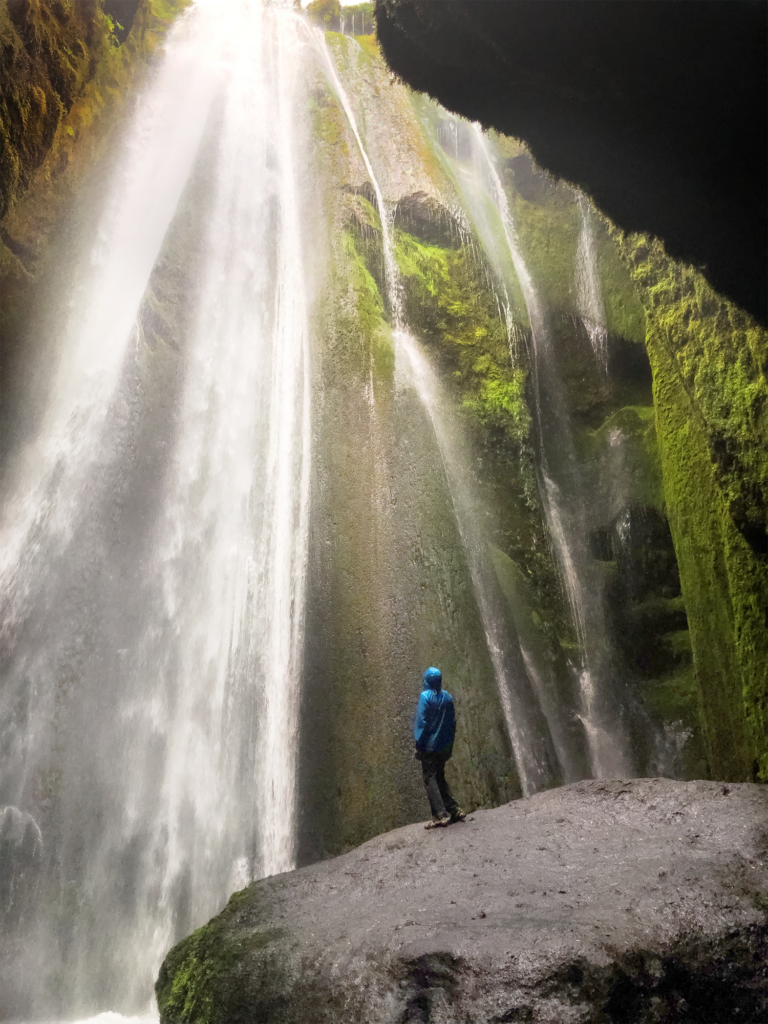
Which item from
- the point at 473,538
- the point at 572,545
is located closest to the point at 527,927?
the point at 473,538

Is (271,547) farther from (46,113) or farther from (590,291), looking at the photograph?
(590,291)

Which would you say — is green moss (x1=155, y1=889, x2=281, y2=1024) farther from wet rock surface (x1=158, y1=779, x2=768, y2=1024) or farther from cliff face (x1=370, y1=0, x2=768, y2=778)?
cliff face (x1=370, y1=0, x2=768, y2=778)

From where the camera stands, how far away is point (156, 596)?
9758 millimetres

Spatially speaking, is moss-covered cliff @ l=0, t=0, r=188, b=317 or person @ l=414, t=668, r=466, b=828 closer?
person @ l=414, t=668, r=466, b=828

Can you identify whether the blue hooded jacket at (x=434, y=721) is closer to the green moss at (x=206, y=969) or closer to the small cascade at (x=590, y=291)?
the green moss at (x=206, y=969)

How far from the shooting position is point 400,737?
7.96m

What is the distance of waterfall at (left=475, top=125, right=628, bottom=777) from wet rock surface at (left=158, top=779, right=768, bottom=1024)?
12.6 ft

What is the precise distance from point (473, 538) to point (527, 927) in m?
7.01

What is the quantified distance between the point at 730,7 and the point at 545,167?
2.76 meters

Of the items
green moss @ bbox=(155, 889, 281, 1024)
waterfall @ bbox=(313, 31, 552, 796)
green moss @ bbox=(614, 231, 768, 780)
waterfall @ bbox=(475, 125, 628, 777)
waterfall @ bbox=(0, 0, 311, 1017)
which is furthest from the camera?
waterfall @ bbox=(475, 125, 628, 777)

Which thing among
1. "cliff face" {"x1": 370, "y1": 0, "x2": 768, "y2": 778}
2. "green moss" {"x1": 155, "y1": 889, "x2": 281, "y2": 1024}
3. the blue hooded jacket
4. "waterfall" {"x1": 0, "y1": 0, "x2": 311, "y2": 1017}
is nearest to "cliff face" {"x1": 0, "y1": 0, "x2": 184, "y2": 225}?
"waterfall" {"x1": 0, "y1": 0, "x2": 311, "y2": 1017}

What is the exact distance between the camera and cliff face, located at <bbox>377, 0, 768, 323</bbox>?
386 centimetres

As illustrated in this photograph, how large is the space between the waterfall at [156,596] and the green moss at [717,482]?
17.1ft

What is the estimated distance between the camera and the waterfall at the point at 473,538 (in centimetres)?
820
